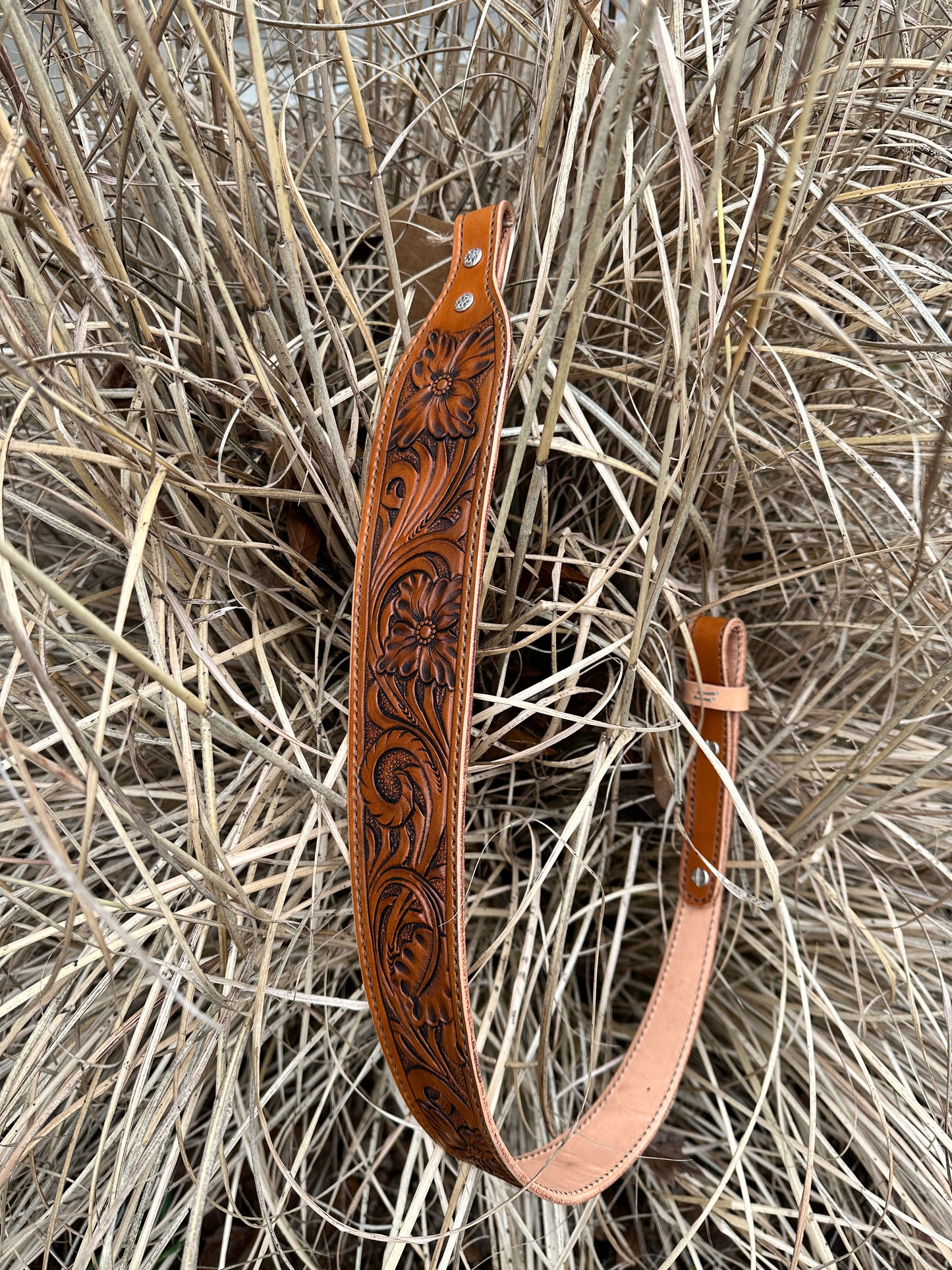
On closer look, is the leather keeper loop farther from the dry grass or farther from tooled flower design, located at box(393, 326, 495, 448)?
tooled flower design, located at box(393, 326, 495, 448)

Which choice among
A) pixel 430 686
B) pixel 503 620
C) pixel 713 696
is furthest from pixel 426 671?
pixel 713 696

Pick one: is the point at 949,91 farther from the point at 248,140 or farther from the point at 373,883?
the point at 373,883

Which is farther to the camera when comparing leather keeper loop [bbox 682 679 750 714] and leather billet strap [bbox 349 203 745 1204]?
leather keeper loop [bbox 682 679 750 714]

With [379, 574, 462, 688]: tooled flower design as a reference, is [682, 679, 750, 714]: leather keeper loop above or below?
below

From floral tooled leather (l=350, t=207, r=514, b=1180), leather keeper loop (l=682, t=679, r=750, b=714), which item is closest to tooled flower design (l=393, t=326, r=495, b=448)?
floral tooled leather (l=350, t=207, r=514, b=1180)

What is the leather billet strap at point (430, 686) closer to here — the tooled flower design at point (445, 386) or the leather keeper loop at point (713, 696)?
the tooled flower design at point (445, 386)

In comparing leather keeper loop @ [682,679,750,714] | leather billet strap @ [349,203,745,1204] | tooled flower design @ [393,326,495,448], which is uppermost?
tooled flower design @ [393,326,495,448]

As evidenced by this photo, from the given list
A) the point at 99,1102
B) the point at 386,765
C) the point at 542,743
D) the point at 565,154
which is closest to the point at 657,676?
the point at 542,743
